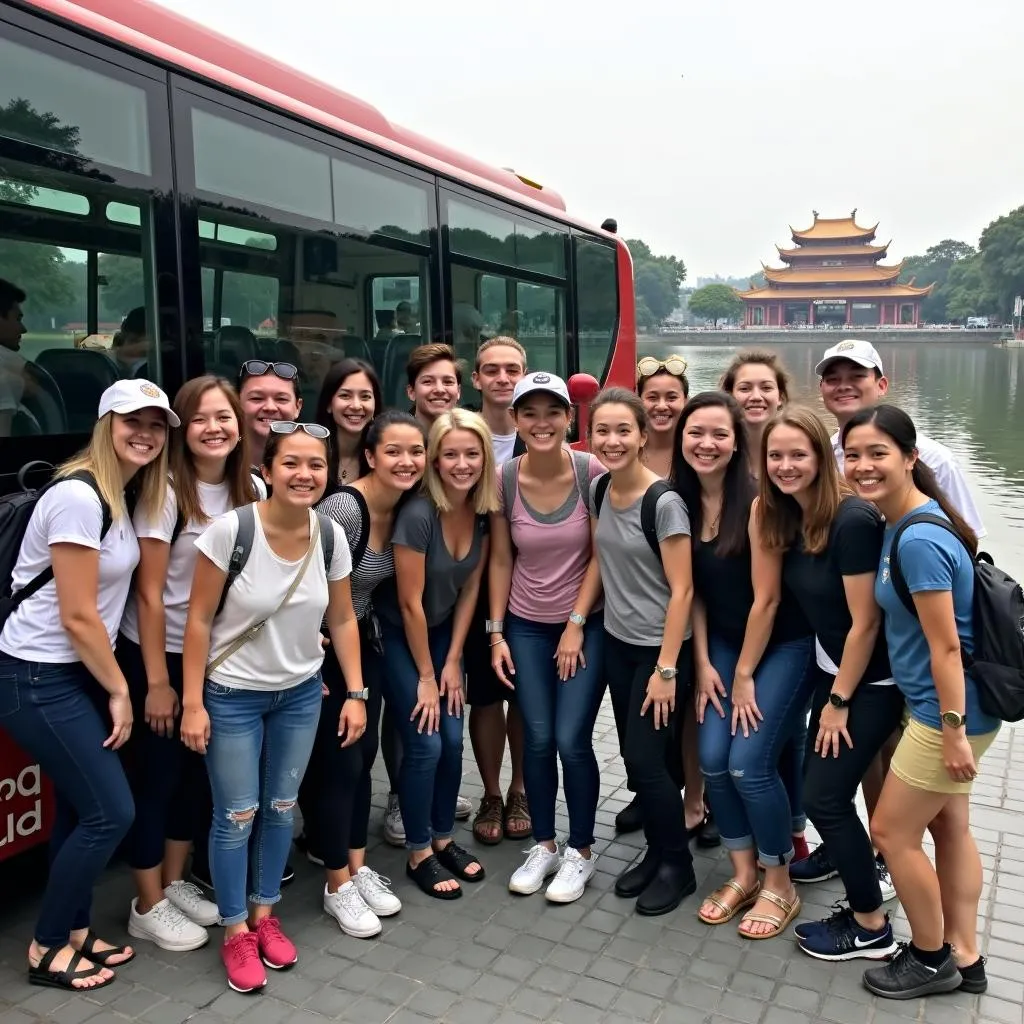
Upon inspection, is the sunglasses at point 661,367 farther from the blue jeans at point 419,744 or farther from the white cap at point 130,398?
the white cap at point 130,398

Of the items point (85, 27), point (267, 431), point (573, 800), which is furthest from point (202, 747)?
point (85, 27)

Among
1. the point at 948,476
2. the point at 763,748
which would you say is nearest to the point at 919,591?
the point at 948,476

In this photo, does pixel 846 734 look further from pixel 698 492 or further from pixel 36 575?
pixel 36 575

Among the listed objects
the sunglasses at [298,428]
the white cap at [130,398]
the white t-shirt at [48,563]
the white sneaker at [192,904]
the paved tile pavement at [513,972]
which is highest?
the white cap at [130,398]

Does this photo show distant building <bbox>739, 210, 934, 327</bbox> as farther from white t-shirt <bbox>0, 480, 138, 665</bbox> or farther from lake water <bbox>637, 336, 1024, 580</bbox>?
white t-shirt <bbox>0, 480, 138, 665</bbox>

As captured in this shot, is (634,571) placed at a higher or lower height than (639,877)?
higher

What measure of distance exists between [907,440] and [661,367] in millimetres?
1306

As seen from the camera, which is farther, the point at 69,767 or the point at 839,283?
the point at 839,283

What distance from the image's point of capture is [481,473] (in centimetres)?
344

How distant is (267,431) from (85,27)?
1.45 metres

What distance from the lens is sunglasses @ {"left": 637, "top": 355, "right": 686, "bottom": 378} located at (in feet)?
12.9

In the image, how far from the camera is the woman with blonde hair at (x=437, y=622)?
3381mm

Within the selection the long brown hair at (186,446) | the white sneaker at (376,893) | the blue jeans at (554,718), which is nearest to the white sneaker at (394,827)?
the white sneaker at (376,893)

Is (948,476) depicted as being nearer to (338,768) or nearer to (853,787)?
(853,787)
